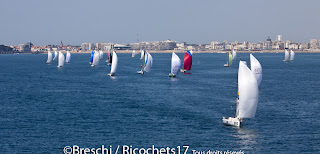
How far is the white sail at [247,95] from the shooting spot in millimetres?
53750

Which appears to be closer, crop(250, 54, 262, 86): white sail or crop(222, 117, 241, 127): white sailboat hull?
crop(222, 117, 241, 127): white sailboat hull

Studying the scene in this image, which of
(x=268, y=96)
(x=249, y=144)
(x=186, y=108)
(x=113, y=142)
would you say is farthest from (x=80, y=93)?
(x=249, y=144)

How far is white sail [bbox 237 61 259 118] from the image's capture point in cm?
5375

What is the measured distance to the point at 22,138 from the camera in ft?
164

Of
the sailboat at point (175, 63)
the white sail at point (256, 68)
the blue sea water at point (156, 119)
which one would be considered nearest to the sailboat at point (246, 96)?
the blue sea water at point (156, 119)

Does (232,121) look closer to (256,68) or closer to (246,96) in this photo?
(246,96)

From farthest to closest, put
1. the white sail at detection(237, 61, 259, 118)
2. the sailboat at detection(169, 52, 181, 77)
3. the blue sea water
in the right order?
the sailboat at detection(169, 52, 181, 77)
the white sail at detection(237, 61, 259, 118)
the blue sea water

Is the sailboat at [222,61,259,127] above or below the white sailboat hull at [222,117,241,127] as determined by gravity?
above

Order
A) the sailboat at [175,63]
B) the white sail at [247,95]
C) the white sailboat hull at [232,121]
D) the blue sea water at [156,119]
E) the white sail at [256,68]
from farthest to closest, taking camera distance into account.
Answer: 1. the sailboat at [175,63]
2. the white sail at [256,68]
3. the white sailboat hull at [232,121]
4. the white sail at [247,95]
5. the blue sea water at [156,119]

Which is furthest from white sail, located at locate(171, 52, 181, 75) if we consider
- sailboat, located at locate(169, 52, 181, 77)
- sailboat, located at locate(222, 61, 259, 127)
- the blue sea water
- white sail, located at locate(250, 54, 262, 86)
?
sailboat, located at locate(222, 61, 259, 127)

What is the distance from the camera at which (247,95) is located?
53.8 meters

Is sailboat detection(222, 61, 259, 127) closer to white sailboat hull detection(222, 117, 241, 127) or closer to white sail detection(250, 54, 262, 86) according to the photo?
white sailboat hull detection(222, 117, 241, 127)

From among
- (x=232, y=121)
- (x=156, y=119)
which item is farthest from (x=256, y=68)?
(x=232, y=121)

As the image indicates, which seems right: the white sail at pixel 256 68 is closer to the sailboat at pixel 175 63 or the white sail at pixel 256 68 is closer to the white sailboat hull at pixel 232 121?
the sailboat at pixel 175 63
